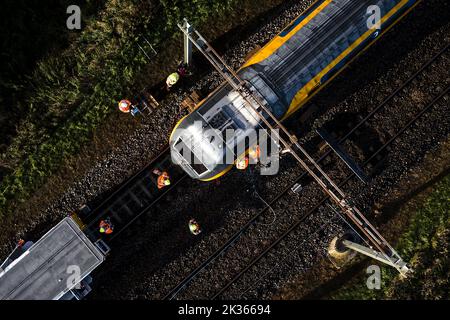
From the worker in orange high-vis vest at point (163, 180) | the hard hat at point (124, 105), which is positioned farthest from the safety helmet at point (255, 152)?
the hard hat at point (124, 105)

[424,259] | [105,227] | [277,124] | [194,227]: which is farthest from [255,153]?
[424,259]

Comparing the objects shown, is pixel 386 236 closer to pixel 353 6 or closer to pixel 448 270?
pixel 448 270

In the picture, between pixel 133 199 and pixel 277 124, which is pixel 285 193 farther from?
pixel 133 199

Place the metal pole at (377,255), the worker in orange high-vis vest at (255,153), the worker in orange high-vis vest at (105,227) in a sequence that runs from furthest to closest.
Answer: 1. the worker in orange high-vis vest at (105,227)
2. the worker in orange high-vis vest at (255,153)
3. the metal pole at (377,255)

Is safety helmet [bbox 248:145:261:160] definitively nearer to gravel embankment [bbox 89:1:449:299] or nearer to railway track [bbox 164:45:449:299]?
gravel embankment [bbox 89:1:449:299]

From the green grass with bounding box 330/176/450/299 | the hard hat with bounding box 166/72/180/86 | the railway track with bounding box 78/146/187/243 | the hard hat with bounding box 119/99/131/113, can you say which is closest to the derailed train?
the railway track with bounding box 78/146/187/243

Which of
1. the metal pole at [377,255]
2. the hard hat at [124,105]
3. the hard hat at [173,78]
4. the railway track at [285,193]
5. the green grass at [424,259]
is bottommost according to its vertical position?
the green grass at [424,259]

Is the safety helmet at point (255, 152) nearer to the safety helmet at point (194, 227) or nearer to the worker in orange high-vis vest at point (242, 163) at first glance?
the worker in orange high-vis vest at point (242, 163)
